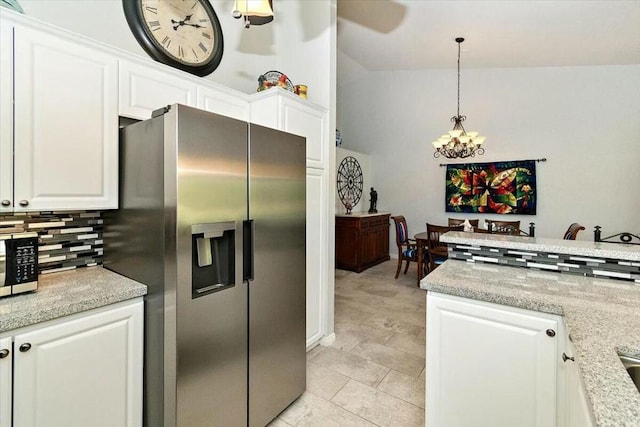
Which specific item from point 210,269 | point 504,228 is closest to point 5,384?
point 210,269

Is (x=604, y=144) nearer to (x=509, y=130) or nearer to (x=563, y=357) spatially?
(x=509, y=130)

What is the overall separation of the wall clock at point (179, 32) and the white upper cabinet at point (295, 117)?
53 cm

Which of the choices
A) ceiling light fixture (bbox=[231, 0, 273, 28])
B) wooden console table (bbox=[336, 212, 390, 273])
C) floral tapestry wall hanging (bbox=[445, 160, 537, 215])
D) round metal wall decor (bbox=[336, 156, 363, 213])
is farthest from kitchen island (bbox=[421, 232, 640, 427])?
floral tapestry wall hanging (bbox=[445, 160, 537, 215])

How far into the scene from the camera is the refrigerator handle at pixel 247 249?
1.54 m

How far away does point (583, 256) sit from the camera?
160 centimetres

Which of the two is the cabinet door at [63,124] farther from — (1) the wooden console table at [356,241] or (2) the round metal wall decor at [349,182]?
(2) the round metal wall decor at [349,182]

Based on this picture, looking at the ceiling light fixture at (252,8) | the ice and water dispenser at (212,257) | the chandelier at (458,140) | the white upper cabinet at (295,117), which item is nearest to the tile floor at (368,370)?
the ice and water dispenser at (212,257)

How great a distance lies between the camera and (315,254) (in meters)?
2.49

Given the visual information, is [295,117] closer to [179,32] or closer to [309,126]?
[309,126]

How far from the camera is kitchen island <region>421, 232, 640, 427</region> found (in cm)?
72

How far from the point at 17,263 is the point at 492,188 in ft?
19.5

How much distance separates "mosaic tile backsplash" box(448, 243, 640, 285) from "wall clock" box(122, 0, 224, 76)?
2.26m

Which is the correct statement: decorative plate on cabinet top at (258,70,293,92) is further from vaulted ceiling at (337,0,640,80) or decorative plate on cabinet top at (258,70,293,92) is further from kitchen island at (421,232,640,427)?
vaulted ceiling at (337,0,640,80)

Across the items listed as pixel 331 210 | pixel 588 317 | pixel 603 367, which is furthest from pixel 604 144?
pixel 603 367
